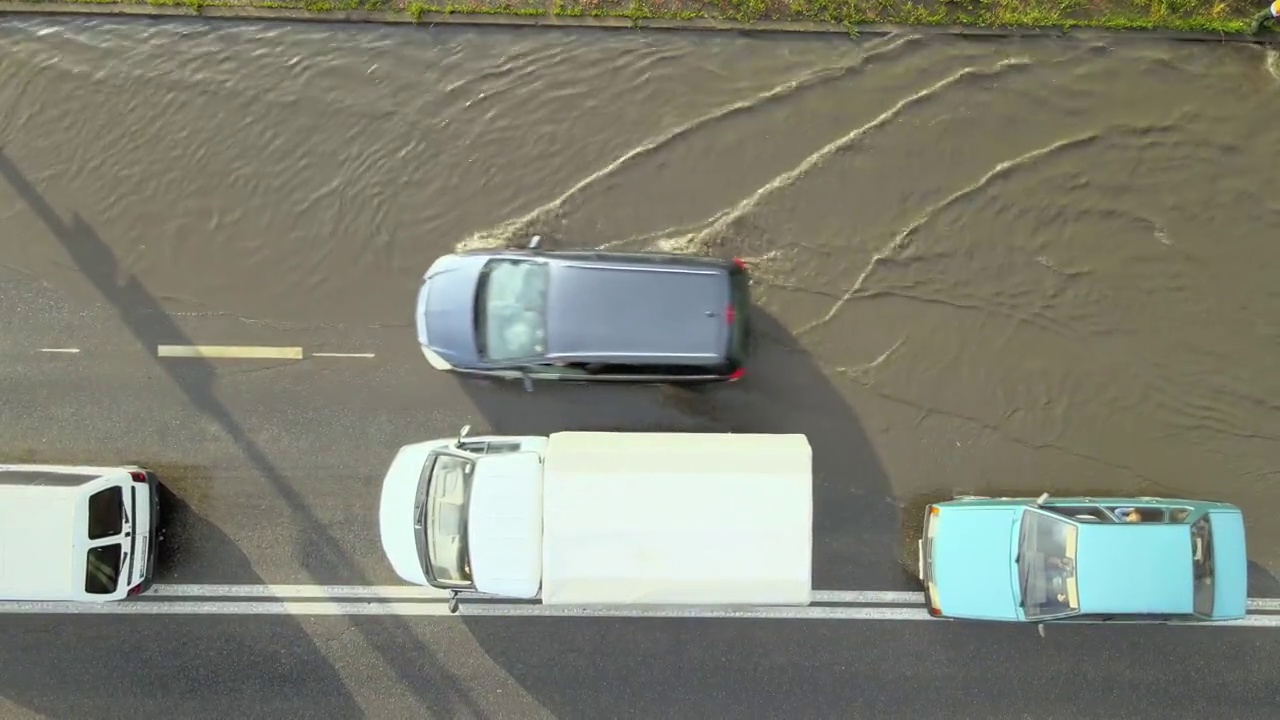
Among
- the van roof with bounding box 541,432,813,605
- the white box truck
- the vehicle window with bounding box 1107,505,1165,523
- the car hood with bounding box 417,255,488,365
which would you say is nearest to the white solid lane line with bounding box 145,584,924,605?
the white box truck

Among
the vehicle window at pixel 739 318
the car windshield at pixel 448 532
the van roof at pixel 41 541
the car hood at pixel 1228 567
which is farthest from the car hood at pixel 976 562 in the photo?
the van roof at pixel 41 541

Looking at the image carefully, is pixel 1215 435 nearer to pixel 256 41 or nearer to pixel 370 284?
pixel 370 284

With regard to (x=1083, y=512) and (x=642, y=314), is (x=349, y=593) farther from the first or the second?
(x=1083, y=512)

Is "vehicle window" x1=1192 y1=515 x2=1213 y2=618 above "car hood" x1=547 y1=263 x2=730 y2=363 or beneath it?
beneath

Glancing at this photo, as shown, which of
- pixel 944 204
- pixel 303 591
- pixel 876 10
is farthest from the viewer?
pixel 876 10

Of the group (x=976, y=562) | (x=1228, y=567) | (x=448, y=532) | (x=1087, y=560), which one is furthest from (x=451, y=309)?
(x=1228, y=567)

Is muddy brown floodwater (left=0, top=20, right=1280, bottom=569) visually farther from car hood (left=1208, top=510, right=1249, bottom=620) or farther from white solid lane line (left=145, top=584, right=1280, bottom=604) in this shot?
white solid lane line (left=145, top=584, right=1280, bottom=604)

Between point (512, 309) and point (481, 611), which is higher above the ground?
point (512, 309)
